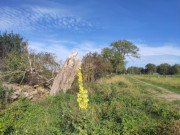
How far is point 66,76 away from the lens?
1029 cm

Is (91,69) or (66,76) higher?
(91,69)

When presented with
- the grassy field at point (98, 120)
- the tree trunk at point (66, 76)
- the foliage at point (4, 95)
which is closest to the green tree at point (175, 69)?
the tree trunk at point (66, 76)

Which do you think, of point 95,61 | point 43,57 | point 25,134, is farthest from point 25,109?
point 95,61

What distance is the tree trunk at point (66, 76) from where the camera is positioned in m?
9.97

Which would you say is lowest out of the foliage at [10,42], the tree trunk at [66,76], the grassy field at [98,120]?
the grassy field at [98,120]

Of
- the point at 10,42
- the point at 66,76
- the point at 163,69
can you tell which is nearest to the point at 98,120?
the point at 66,76

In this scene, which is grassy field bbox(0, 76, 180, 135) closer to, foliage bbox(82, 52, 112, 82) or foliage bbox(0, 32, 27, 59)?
foliage bbox(82, 52, 112, 82)

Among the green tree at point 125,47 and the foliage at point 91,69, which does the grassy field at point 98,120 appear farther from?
the green tree at point 125,47

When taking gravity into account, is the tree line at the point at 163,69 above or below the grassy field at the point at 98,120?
above

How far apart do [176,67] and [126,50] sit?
1094 inches

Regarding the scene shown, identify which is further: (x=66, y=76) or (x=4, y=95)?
(x=66, y=76)

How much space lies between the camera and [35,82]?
421 inches

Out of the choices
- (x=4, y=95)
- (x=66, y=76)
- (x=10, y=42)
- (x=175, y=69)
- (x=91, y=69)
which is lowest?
(x=4, y=95)

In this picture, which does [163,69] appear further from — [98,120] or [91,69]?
[98,120]
